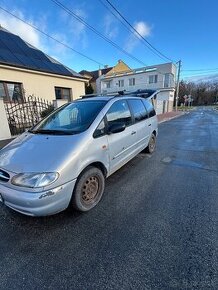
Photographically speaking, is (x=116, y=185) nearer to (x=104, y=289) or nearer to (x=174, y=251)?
(x=174, y=251)

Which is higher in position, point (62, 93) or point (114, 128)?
point (62, 93)

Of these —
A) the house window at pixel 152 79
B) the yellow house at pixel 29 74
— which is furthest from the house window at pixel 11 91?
the house window at pixel 152 79

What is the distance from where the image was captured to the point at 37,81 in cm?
1130

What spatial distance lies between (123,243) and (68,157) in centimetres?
132

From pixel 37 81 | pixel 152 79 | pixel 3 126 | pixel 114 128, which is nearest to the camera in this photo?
pixel 114 128

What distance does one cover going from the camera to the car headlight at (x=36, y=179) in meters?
2.22

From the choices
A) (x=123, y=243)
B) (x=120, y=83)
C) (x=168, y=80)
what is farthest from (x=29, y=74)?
(x=120, y=83)

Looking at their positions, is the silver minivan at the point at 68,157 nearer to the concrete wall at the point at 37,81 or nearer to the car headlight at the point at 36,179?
the car headlight at the point at 36,179

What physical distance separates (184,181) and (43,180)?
3009mm

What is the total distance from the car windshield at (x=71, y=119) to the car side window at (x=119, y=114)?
8.7 inches

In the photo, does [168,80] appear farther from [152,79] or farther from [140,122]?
[140,122]

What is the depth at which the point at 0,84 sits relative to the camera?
9.68 m

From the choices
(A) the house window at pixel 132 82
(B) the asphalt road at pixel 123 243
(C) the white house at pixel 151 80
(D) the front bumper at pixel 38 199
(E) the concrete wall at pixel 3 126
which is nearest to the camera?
(B) the asphalt road at pixel 123 243

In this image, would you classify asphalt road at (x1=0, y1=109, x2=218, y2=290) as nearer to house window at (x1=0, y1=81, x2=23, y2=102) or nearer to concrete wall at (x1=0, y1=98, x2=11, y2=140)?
concrete wall at (x1=0, y1=98, x2=11, y2=140)
